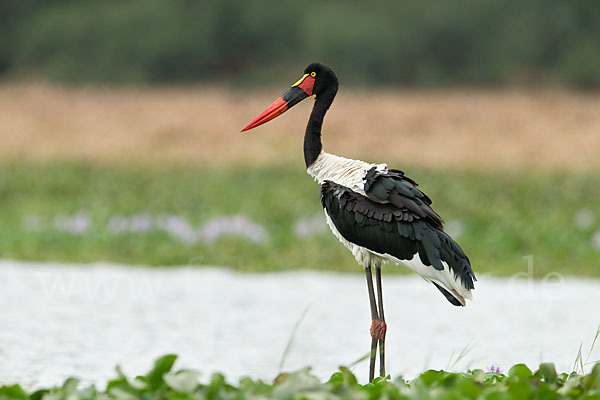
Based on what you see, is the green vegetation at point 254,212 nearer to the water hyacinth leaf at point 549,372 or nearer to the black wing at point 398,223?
the black wing at point 398,223

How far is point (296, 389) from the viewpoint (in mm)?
3336

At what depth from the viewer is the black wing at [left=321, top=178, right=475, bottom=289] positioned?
4098mm

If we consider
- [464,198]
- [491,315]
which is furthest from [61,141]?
[491,315]

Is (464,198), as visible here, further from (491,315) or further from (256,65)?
(256,65)

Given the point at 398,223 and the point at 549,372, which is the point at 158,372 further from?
the point at 549,372

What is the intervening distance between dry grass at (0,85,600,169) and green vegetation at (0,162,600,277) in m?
0.98

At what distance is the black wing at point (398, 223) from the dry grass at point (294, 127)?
359 inches

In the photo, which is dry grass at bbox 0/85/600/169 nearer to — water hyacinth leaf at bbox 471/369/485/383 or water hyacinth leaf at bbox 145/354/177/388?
water hyacinth leaf at bbox 471/369/485/383

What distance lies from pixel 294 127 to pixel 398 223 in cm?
1115

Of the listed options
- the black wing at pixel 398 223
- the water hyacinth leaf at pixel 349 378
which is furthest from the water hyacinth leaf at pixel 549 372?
the water hyacinth leaf at pixel 349 378

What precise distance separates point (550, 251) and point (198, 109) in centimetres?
861

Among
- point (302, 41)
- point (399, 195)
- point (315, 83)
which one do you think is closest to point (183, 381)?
point (399, 195)

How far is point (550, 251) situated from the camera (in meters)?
8.89

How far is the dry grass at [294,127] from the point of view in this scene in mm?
13883
